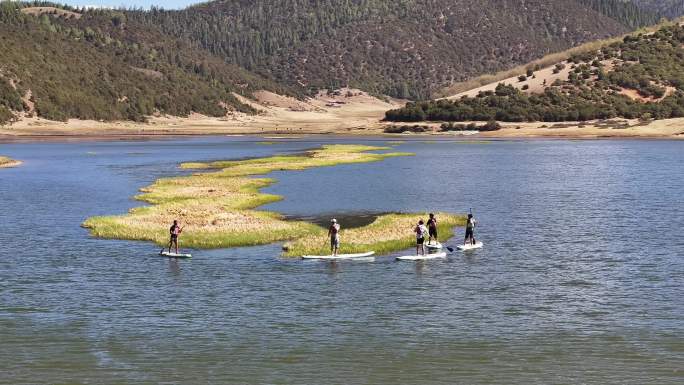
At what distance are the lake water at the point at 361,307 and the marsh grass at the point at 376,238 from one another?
1713 millimetres

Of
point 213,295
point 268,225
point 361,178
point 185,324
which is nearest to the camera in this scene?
point 185,324

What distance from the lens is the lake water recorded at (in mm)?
32094

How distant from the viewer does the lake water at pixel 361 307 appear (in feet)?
105

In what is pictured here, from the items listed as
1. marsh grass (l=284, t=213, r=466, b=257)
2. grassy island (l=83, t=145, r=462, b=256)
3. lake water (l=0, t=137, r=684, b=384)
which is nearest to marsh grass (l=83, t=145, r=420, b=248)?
grassy island (l=83, t=145, r=462, b=256)

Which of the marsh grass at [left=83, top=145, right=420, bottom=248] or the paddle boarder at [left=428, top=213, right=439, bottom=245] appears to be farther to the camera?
the marsh grass at [left=83, top=145, right=420, bottom=248]

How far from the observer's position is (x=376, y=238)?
192ft

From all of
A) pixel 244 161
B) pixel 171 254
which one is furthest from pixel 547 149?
pixel 171 254

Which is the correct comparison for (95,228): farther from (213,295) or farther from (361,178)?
(361,178)

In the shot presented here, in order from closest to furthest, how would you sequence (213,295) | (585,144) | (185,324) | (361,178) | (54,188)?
1. (185,324)
2. (213,295)
3. (54,188)
4. (361,178)
5. (585,144)

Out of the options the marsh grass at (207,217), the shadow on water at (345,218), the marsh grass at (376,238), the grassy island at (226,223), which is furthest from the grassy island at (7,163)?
the marsh grass at (376,238)

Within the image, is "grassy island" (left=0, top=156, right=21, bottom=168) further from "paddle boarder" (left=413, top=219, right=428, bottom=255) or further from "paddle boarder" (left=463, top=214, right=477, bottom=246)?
Answer: "paddle boarder" (left=413, top=219, right=428, bottom=255)

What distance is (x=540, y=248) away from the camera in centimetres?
5628

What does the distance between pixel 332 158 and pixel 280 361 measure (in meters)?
107

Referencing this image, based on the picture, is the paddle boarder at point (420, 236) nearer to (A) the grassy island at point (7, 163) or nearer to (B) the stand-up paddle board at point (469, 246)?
(B) the stand-up paddle board at point (469, 246)
